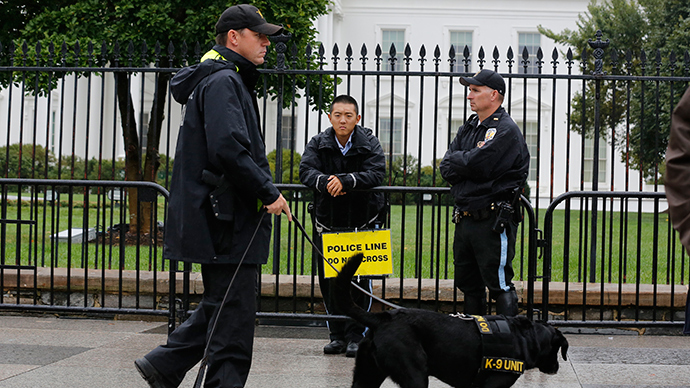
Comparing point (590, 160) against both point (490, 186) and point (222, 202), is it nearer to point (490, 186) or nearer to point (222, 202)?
point (490, 186)

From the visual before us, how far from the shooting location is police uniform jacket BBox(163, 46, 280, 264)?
11.2 feet

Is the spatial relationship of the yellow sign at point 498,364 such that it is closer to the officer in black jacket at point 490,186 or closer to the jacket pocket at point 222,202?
the officer in black jacket at point 490,186

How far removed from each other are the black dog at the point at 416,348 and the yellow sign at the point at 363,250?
4.90 feet

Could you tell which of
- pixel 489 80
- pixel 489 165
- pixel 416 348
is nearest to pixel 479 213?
pixel 489 165

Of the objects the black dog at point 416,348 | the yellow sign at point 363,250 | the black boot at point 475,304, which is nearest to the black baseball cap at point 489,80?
the yellow sign at point 363,250

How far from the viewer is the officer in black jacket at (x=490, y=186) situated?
4.49 m

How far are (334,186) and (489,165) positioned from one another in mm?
1133

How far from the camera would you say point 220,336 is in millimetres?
3469

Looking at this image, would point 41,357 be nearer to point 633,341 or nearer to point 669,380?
point 669,380

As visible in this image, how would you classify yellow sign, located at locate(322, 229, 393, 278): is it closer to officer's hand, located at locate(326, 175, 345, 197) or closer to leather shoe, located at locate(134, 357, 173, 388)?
officer's hand, located at locate(326, 175, 345, 197)

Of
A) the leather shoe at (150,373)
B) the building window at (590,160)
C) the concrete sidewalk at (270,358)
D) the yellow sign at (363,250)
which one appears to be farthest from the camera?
the building window at (590,160)

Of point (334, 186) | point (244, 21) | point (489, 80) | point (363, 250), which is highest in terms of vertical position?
point (244, 21)

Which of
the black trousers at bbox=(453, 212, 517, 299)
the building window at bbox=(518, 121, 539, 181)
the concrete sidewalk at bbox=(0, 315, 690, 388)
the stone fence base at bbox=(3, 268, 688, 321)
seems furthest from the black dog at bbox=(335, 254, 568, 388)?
the building window at bbox=(518, 121, 539, 181)

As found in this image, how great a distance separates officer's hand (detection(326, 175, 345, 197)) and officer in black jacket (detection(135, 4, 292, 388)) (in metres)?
1.37
